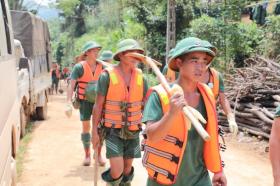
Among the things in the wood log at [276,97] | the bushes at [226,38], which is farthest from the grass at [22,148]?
the bushes at [226,38]

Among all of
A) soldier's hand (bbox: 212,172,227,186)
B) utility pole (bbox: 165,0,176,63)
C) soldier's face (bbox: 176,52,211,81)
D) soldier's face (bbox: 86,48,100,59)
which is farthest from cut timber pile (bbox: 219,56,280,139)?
soldier's face (bbox: 176,52,211,81)

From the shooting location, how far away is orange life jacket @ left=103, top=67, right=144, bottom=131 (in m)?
4.93

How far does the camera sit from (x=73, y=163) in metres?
7.55

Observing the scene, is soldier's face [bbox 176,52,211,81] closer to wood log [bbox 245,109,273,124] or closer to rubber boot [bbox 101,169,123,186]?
rubber boot [bbox 101,169,123,186]

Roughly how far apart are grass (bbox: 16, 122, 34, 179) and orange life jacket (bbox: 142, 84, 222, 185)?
411 cm

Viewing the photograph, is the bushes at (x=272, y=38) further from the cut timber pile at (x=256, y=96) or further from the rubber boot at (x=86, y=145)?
the rubber boot at (x=86, y=145)

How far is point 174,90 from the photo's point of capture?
9.23 ft

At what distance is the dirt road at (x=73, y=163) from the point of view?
6.56 metres

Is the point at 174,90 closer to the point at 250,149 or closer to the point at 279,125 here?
the point at 279,125

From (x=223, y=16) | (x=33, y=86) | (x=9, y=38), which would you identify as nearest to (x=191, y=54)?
(x=9, y=38)

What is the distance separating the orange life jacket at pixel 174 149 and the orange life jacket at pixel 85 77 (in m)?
3.80

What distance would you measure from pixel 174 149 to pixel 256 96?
6993mm

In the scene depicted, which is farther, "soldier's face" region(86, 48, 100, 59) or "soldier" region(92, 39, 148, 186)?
"soldier's face" region(86, 48, 100, 59)

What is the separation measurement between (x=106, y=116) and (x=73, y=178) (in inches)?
77.8
